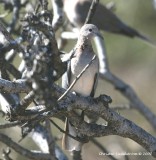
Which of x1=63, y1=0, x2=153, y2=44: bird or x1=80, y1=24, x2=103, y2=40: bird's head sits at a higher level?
x1=80, y1=24, x2=103, y2=40: bird's head

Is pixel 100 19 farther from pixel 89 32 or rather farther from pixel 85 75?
pixel 85 75

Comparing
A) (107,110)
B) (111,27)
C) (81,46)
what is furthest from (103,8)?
(107,110)

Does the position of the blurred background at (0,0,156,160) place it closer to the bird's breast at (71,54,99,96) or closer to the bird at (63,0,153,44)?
the bird at (63,0,153,44)

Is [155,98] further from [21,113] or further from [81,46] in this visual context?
[21,113]

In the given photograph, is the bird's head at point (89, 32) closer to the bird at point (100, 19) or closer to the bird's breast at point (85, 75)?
the bird's breast at point (85, 75)

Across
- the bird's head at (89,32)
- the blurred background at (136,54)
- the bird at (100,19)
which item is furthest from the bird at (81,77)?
the bird at (100,19)

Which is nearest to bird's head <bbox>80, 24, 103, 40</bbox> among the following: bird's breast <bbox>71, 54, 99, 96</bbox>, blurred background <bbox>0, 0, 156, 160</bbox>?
bird's breast <bbox>71, 54, 99, 96</bbox>

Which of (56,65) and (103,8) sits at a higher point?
(56,65)

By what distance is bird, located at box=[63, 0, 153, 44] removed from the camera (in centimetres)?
796

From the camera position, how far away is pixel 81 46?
4086 mm

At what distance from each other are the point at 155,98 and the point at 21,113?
5.43 meters

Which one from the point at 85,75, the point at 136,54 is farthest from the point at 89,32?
the point at 136,54

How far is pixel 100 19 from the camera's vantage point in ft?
28.0

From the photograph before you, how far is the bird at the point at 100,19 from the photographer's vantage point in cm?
796
